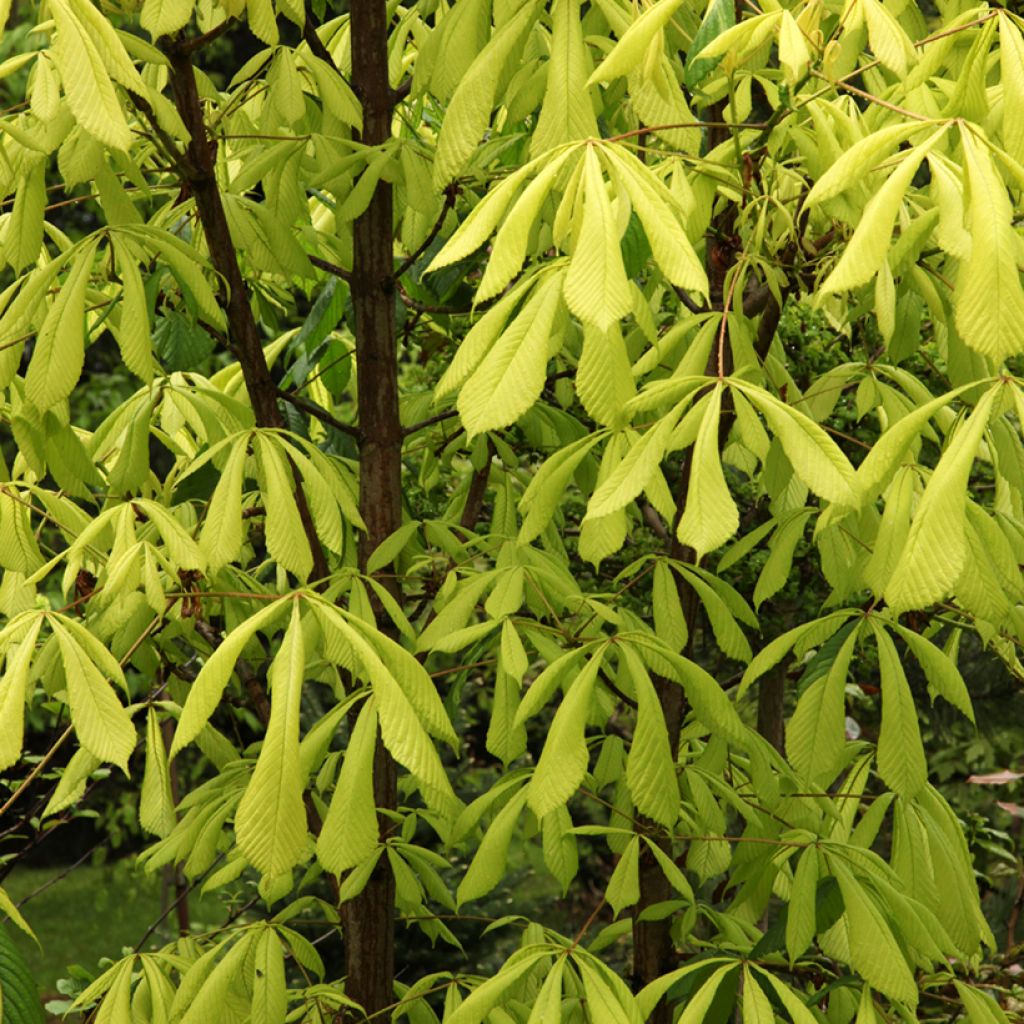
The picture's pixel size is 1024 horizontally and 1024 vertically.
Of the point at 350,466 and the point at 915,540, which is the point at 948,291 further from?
the point at 350,466

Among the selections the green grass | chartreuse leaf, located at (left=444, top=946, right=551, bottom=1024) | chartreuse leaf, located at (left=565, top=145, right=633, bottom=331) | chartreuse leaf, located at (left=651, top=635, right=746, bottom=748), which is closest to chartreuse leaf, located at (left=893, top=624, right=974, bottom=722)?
chartreuse leaf, located at (left=651, top=635, right=746, bottom=748)

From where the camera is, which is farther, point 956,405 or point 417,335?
point 417,335

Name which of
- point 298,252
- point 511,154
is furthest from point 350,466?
point 511,154

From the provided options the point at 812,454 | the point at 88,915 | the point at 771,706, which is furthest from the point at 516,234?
the point at 88,915

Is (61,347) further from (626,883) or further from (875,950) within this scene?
(875,950)

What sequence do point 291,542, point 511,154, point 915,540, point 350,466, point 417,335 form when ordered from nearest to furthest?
point 915,540
point 291,542
point 511,154
point 350,466
point 417,335

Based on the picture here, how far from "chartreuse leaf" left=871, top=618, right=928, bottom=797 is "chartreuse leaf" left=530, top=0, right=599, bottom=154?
64 centimetres

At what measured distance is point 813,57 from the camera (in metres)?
1.22

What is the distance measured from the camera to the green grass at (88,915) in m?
5.99

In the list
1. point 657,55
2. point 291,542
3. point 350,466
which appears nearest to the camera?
point 657,55

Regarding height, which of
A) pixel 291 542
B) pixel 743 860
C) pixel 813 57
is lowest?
pixel 743 860

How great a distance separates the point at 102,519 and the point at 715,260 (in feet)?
2.74

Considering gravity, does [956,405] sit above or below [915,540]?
below

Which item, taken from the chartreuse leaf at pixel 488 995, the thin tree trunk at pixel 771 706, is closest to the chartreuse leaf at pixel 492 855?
the chartreuse leaf at pixel 488 995
